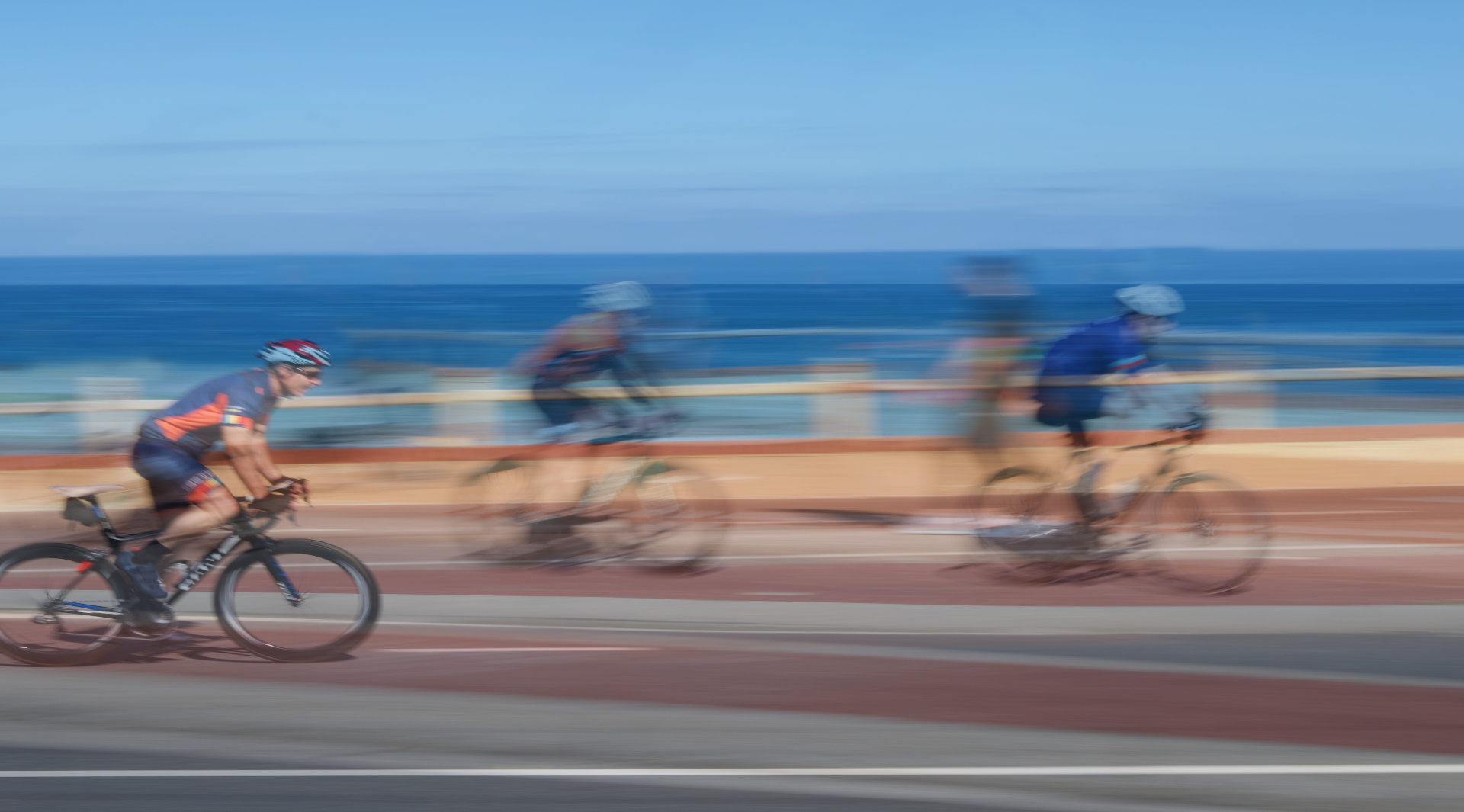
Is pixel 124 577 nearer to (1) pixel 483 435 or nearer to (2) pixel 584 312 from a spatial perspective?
(2) pixel 584 312

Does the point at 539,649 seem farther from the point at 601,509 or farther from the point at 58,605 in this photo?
the point at 58,605

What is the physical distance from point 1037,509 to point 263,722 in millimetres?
4701

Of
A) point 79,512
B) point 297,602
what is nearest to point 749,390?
point 297,602

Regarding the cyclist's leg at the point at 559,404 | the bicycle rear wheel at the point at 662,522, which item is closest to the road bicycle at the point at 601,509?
the bicycle rear wheel at the point at 662,522

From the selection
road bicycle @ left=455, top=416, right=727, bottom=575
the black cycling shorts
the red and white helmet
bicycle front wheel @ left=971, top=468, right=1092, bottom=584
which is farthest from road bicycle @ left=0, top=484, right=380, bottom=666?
bicycle front wheel @ left=971, top=468, right=1092, bottom=584

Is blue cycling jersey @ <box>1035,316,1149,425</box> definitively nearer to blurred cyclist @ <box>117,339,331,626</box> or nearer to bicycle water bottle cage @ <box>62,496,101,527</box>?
blurred cyclist @ <box>117,339,331,626</box>

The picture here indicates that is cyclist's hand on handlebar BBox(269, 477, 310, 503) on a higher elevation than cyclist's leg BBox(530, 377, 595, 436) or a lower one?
lower

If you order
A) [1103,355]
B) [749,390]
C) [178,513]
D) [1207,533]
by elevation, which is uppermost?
[749,390]

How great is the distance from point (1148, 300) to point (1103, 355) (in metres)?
0.38

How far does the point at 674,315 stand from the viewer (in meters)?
14.0

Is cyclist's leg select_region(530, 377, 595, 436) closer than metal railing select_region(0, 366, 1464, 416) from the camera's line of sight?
Yes

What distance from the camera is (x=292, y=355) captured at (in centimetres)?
673

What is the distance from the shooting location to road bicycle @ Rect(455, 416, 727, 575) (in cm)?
887

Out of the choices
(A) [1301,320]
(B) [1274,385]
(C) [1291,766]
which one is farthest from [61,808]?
(A) [1301,320]
